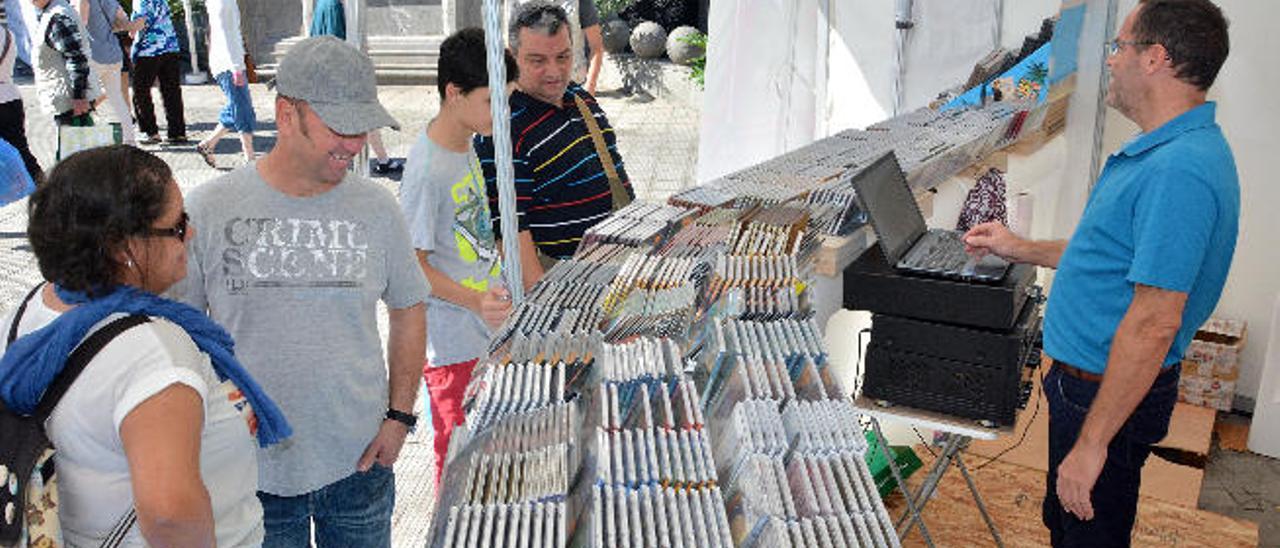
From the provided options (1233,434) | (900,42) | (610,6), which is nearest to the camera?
(1233,434)

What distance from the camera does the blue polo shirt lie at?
2.48 m

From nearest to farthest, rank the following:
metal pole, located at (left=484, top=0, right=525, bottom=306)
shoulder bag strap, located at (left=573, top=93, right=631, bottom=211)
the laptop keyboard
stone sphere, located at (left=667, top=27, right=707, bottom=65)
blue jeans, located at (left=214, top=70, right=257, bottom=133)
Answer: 1. metal pole, located at (left=484, top=0, right=525, bottom=306)
2. the laptop keyboard
3. shoulder bag strap, located at (left=573, top=93, right=631, bottom=211)
4. blue jeans, located at (left=214, top=70, right=257, bottom=133)
5. stone sphere, located at (left=667, top=27, right=707, bottom=65)

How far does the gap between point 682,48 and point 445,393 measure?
11289 mm

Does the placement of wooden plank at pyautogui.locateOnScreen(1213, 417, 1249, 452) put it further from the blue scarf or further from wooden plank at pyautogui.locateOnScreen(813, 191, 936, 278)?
the blue scarf

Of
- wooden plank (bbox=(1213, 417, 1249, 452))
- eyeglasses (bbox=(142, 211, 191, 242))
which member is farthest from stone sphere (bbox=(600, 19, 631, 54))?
eyeglasses (bbox=(142, 211, 191, 242))

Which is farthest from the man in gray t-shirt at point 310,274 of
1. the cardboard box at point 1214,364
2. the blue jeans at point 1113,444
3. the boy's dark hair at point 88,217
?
the cardboard box at point 1214,364

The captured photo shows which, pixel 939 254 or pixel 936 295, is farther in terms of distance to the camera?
pixel 939 254

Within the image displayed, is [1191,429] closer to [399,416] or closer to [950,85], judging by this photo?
[950,85]

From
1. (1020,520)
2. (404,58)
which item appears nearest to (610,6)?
(404,58)

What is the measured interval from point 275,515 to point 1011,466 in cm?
346

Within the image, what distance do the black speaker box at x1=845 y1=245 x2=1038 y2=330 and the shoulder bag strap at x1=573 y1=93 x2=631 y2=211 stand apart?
106 centimetres

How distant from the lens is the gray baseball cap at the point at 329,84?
241cm

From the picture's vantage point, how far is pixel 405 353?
2.85 metres

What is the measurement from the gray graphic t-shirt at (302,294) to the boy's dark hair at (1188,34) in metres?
2.00
